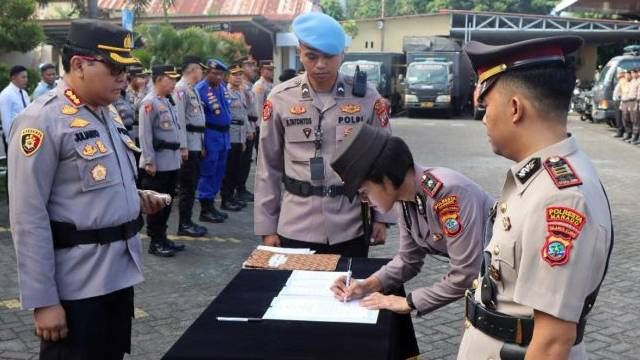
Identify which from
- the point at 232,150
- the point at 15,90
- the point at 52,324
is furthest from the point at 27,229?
the point at 15,90

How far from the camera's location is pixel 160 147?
6.88 meters

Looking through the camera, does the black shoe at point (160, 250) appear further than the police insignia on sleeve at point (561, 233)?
Yes

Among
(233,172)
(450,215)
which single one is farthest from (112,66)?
(233,172)

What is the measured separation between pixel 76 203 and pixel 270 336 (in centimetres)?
98

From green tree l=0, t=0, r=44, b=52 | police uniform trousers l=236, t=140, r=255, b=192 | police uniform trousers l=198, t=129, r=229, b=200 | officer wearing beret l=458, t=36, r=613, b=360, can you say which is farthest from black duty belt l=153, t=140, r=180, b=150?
green tree l=0, t=0, r=44, b=52

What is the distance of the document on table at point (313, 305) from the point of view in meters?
2.47

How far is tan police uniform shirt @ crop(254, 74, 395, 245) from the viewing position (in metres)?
3.55

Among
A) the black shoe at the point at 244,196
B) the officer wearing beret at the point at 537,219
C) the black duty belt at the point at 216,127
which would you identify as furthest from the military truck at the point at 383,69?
the officer wearing beret at the point at 537,219

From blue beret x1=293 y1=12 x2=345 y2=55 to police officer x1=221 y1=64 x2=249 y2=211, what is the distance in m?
5.86

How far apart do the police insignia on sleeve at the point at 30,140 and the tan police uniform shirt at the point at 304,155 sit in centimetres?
135

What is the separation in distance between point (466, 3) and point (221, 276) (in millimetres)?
56622

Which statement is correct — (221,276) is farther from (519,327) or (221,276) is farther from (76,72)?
(519,327)

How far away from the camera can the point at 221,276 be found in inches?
235

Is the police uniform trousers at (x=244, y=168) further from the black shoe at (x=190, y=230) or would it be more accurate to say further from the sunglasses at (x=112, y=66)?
the sunglasses at (x=112, y=66)
